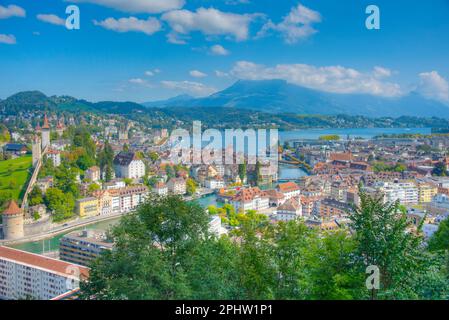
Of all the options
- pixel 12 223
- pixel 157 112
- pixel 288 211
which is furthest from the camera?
pixel 157 112

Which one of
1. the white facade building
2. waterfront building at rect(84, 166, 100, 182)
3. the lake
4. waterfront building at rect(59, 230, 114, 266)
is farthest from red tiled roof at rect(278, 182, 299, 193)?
the lake

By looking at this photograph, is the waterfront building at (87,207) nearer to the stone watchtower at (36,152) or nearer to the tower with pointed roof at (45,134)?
the stone watchtower at (36,152)

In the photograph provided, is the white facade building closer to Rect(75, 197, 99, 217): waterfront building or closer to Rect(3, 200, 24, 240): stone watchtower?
Rect(75, 197, 99, 217): waterfront building

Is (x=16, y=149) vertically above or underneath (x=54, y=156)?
above

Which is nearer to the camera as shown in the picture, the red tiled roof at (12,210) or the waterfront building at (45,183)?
the red tiled roof at (12,210)

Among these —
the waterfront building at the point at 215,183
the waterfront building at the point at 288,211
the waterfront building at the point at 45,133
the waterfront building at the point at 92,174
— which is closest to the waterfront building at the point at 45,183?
the waterfront building at the point at 92,174

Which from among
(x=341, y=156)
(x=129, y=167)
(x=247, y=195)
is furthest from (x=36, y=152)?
(x=341, y=156)

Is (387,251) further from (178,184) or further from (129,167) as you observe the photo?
(129,167)
